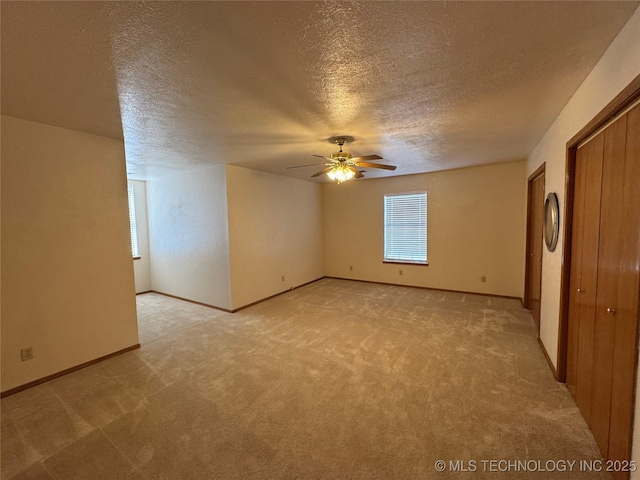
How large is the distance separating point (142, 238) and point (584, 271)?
6.72 meters

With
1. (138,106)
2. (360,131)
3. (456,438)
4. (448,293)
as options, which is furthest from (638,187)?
(448,293)

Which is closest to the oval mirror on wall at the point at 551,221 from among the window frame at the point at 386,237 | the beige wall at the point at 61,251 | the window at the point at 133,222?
the window frame at the point at 386,237

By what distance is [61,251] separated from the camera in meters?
2.72

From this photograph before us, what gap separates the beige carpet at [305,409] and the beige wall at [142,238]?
2.51 m

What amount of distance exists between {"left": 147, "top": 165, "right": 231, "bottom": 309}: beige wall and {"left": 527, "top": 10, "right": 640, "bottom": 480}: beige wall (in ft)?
13.4

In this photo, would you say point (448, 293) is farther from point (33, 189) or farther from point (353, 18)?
point (33, 189)

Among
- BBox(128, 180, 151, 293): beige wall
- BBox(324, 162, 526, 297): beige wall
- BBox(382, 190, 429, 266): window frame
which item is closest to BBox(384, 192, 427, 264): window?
BBox(382, 190, 429, 266): window frame

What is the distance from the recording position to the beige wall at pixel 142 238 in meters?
5.63

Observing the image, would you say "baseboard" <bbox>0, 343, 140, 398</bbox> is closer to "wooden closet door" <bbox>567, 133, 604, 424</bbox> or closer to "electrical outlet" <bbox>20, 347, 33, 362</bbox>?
"electrical outlet" <bbox>20, 347, 33, 362</bbox>

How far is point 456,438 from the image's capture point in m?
1.84

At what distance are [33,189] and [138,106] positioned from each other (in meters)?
1.37

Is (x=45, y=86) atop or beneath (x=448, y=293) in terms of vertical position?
atop

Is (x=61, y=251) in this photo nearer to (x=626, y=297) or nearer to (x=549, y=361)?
(x=626, y=297)

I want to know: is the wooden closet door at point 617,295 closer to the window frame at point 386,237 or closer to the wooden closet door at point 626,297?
→ the wooden closet door at point 626,297
